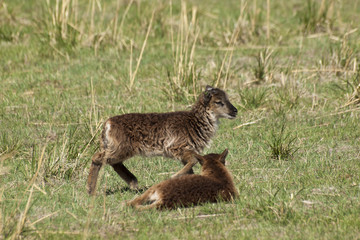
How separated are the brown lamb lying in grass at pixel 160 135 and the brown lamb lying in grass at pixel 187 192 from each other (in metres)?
0.75

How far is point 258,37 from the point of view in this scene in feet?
47.4

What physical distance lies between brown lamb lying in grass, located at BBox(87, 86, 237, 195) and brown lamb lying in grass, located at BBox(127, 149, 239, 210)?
75cm

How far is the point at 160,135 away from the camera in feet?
25.9

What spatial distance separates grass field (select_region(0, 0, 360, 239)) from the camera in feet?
20.8

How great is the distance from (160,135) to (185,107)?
3.17 m

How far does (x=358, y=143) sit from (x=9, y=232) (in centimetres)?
530

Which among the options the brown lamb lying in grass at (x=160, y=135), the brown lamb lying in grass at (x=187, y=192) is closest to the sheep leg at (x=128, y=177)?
the brown lamb lying in grass at (x=160, y=135)

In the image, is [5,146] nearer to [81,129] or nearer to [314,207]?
[81,129]

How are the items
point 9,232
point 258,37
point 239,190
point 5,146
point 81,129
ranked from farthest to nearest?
1. point 258,37
2. point 81,129
3. point 5,146
4. point 239,190
5. point 9,232

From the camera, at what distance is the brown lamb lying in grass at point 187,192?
652cm

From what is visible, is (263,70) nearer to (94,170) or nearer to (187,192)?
(94,170)

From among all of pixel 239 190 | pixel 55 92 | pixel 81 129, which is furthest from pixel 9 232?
pixel 55 92

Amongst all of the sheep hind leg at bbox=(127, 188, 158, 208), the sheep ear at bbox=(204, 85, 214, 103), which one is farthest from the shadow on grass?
the sheep ear at bbox=(204, 85, 214, 103)

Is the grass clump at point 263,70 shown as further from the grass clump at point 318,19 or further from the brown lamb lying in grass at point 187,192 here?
the brown lamb lying in grass at point 187,192
